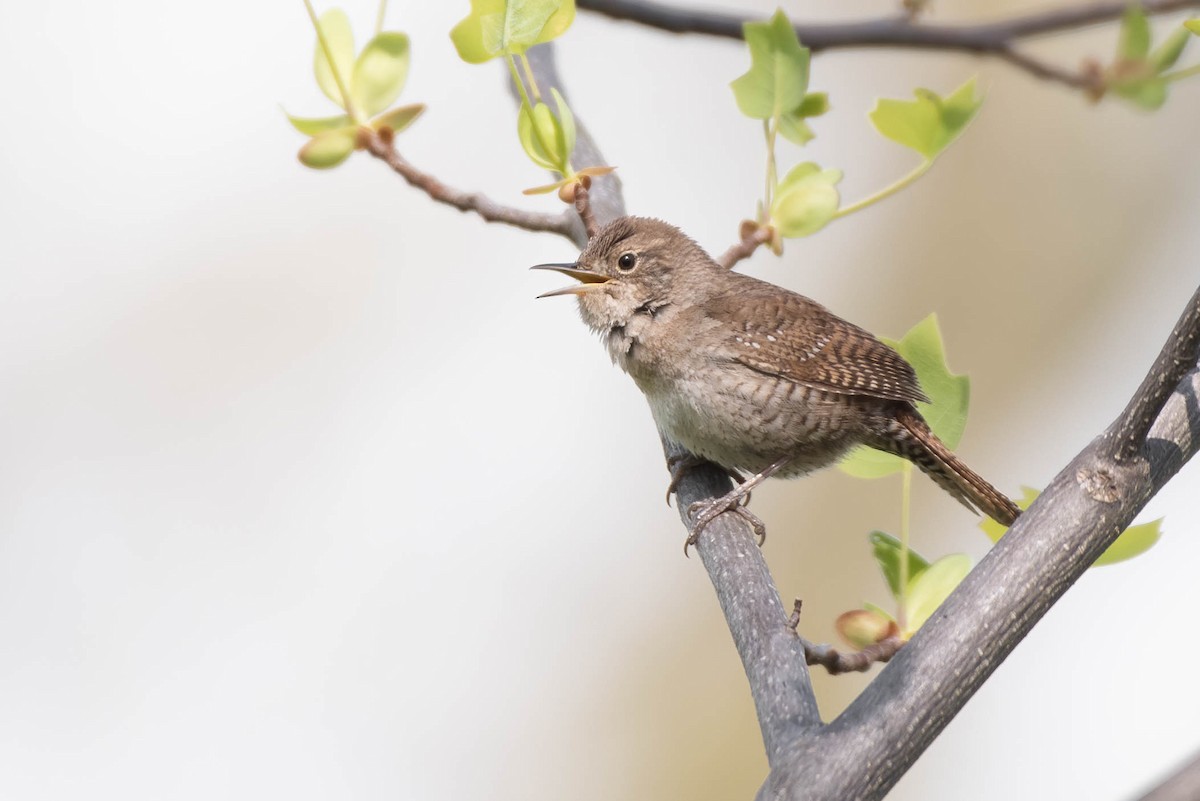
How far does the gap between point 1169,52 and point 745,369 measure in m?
1.14

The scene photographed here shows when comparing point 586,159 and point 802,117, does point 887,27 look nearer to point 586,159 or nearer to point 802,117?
point 802,117

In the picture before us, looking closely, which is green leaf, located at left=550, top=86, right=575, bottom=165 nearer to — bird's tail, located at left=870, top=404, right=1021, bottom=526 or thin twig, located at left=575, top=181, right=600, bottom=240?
thin twig, located at left=575, top=181, right=600, bottom=240

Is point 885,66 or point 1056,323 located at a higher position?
point 885,66

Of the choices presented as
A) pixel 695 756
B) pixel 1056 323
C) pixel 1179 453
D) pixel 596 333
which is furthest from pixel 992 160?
pixel 1179 453

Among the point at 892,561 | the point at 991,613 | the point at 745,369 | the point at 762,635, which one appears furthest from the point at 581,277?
the point at 991,613

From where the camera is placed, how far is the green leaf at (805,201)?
2368 mm

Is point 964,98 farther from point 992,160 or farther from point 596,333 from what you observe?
point 992,160

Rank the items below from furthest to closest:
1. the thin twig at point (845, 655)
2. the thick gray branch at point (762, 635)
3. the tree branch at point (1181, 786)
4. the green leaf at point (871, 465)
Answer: the green leaf at point (871, 465), the thin twig at point (845, 655), the thick gray branch at point (762, 635), the tree branch at point (1181, 786)

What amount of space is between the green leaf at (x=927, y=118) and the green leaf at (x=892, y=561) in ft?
2.33

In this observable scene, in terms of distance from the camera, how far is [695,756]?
554 cm

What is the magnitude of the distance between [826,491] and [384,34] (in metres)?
3.98

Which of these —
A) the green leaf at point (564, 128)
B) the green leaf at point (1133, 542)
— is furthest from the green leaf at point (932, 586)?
the green leaf at point (564, 128)

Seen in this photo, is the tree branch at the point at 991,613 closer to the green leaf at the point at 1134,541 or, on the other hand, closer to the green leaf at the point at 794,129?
the green leaf at the point at 1134,541

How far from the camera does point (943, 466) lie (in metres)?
2.97
